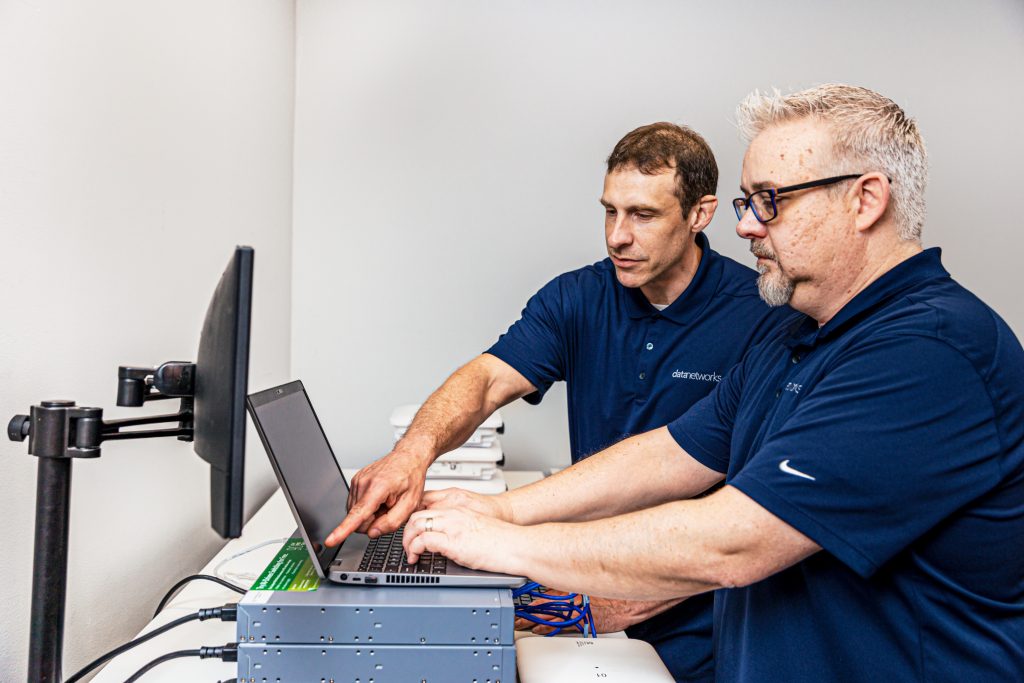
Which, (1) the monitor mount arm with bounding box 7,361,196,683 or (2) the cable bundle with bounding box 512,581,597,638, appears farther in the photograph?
(2) the cable bundle with bounding box 512,581,597,638

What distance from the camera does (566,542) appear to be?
105 centimetres

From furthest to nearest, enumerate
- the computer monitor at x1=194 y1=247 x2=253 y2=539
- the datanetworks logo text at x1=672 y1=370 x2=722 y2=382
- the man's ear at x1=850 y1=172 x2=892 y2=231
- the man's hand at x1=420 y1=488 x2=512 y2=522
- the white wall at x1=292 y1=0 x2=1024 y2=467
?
the white wall at x1=292 y1=0 x2=1024 y2=467 → the datanetworks logo text at x1=672 y1=370 x2=722 y2=382 → the man's hand at x1=420 y1=488 x2=512 y2=522 → the man's ear at x1=850 y1=172 x2=892 y2=231 → the computer monitor at x1=194 y1=247 x2=253 y2=539

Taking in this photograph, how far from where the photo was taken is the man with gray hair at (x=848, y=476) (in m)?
0.90

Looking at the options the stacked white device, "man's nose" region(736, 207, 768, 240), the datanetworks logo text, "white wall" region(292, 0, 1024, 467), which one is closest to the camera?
"man's nose" region(736, 207, 768, 240)

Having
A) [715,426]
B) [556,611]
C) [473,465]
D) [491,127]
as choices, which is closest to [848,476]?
[715,426]

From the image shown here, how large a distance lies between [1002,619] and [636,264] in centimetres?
99

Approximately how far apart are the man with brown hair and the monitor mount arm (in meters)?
0.78

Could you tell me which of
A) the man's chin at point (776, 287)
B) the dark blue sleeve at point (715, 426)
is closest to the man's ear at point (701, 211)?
the dark blue sleeve at point (715, 426)

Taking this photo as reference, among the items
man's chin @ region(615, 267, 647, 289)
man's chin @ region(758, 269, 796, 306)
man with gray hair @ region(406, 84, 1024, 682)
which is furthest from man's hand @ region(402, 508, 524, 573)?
man's chin @ region(615, 267, 647, 289)

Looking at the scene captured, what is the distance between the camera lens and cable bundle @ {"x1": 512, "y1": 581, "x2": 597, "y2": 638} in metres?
1.22

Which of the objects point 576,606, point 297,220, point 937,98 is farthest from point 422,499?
point 937,98

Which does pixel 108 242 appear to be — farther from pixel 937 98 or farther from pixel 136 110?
pixel 937 98

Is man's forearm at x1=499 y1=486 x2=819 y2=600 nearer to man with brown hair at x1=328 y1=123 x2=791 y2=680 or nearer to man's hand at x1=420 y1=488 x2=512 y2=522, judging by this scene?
man's hand at x1=420 y1=488 x2=512 y2=522

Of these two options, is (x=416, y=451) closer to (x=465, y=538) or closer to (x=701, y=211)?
(x=465, y=538)
